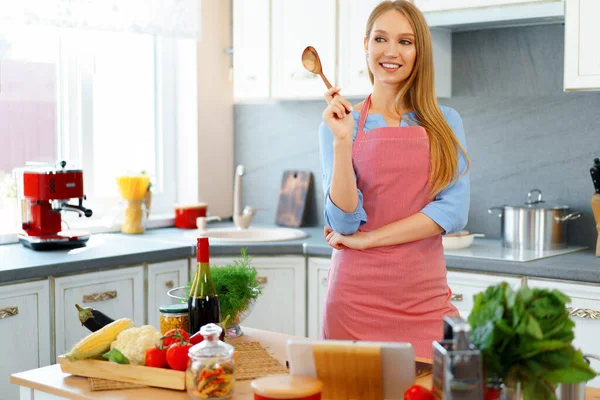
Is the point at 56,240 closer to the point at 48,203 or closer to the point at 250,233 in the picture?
the point at 48,203

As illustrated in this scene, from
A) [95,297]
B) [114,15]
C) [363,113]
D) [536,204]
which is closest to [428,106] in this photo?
[363,113]


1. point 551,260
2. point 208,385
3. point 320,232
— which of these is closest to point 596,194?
point 551,260

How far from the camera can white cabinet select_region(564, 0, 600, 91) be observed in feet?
10.0

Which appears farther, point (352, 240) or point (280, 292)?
point (280, 292)

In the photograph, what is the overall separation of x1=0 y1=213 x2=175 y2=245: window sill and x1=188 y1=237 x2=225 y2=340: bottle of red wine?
5.99 ft

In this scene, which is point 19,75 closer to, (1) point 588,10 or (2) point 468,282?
(2) point 468,282

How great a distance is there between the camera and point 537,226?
3.39 m

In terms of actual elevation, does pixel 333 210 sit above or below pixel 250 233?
above

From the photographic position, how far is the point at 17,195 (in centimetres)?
357

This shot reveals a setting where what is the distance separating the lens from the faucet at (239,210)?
4121 mm

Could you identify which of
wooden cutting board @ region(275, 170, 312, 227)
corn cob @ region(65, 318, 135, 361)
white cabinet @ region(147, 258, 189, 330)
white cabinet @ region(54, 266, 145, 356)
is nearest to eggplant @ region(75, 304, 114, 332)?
corn cob @ region(65, 318, 135, 361)

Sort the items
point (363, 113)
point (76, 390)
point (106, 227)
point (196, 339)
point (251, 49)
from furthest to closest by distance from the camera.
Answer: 1. point (251, 49)
2. point (106, 227)
3. point (363, 113)
4. point (196, 339)
5. point (76, 390)

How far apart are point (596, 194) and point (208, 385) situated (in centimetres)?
216

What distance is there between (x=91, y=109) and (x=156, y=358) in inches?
96.6
